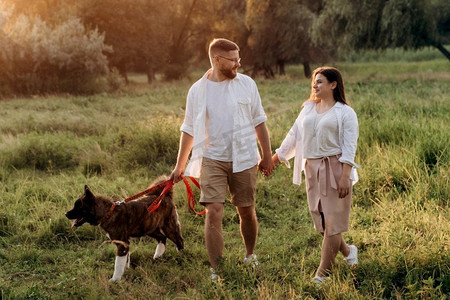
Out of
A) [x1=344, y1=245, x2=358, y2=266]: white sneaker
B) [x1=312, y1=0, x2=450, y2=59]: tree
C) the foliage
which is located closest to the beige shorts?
[x1=344, y1=245, x2=358, y2=266]: white sneaker

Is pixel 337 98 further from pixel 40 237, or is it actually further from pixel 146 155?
pixel 146 155

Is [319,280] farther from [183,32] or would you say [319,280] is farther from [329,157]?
[183,32]

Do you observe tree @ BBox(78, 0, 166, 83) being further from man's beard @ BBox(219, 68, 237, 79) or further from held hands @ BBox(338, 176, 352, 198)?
held hands @ BBox(338, 176, 352, 198)

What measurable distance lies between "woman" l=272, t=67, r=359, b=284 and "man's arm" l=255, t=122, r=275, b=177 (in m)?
0.35

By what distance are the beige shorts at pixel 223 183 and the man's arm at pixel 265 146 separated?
0.36ft

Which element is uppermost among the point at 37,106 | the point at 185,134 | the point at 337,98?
the point at 337,98

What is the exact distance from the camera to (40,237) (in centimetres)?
570

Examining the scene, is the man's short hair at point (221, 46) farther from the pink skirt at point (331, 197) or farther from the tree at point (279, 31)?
the tree at point (279, 31)

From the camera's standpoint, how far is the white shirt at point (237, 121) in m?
4.34

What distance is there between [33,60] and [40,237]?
62.8 feet

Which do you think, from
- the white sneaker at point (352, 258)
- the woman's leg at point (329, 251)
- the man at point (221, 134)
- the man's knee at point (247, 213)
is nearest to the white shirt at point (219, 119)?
the man at point (221, 134)

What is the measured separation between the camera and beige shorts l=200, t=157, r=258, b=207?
436cm

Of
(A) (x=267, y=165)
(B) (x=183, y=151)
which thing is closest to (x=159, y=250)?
(B) (x=183, y=151)

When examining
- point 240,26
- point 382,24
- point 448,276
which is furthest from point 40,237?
point 240,26
